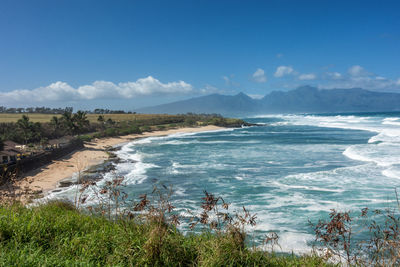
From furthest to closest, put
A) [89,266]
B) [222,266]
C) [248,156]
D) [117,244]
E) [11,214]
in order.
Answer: [248,156] < [11,214] < [117,244] < [222,266] < [89,266]

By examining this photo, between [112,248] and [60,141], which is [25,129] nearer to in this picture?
[60,141]

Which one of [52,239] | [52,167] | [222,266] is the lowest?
[52,167]

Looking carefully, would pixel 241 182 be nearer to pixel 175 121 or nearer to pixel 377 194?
pixel 377 194

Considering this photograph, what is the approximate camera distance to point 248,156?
3238cm

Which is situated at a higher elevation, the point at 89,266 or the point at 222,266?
the point at 89,266

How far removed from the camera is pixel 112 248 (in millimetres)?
4648

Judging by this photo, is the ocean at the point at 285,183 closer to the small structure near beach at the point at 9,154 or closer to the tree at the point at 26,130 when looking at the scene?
the small structure near beach at the point at 9,154

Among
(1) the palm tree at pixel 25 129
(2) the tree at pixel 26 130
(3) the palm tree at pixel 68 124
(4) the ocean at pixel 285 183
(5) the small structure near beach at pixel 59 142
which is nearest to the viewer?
(4) the ocean at pixel 285 183

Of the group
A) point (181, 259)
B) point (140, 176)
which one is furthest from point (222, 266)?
point (140, 176)

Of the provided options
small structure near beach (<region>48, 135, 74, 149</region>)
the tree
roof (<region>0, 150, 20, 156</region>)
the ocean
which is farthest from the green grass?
the tree

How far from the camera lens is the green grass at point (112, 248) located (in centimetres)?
405

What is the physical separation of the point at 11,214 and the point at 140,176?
18.1 meters

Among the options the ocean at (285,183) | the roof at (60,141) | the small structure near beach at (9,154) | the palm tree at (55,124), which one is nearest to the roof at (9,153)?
the small structure near beach at (9,154)

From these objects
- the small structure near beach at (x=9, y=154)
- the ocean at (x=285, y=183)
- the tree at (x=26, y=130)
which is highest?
the tree at (x=26, y=130)
